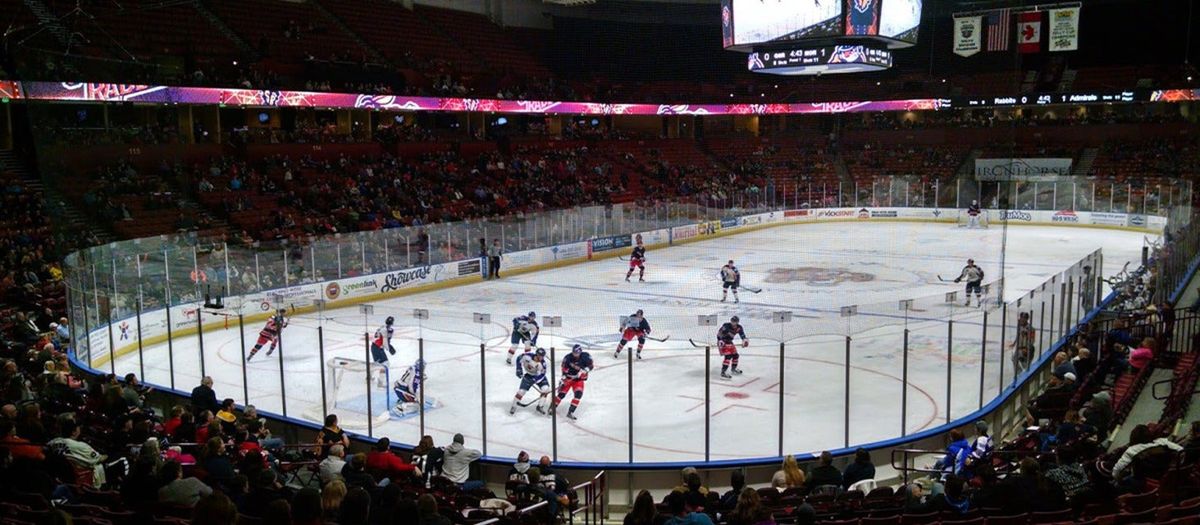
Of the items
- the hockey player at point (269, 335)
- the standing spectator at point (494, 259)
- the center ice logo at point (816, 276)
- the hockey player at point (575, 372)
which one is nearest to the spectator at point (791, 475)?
the hockey player at point (575, 372)

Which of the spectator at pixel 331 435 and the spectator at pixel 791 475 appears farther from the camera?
the spectator at pixel 331 435

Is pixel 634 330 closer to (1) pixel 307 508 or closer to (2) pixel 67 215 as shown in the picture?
(1) pixel 307 508

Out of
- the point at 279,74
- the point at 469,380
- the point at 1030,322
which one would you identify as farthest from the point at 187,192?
the point at 1030,322

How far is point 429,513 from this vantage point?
20.1 feet

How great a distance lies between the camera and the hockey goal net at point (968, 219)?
41.0m

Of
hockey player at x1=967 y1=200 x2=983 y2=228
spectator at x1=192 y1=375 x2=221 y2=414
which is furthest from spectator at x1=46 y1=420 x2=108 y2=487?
hockey player at x1=967 y1=200 x2=983 y2=228

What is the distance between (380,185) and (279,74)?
5.08 m

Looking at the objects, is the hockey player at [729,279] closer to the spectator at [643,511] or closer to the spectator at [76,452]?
the spectator at [76,452]

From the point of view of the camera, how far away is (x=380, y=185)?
31266mm

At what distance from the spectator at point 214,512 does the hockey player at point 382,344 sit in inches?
327

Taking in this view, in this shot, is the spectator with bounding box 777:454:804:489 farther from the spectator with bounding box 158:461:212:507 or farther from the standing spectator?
the standing spectator

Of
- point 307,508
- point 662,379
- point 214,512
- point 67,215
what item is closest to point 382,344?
point 662,379

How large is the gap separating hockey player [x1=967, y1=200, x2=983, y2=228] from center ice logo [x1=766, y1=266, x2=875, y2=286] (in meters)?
14.4

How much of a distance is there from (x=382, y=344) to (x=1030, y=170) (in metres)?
36.6
